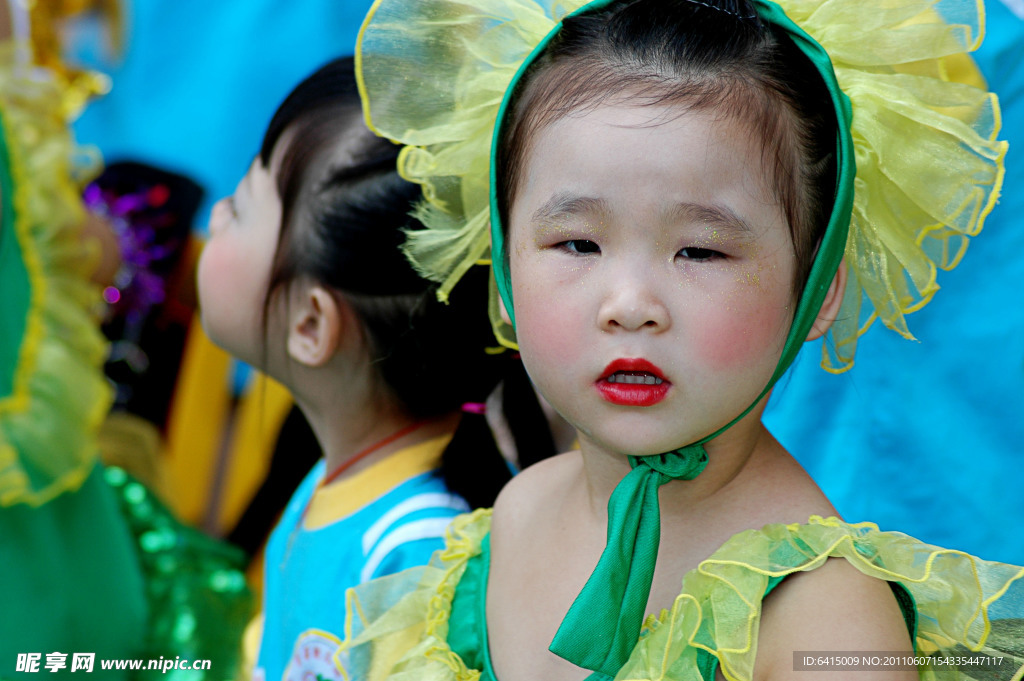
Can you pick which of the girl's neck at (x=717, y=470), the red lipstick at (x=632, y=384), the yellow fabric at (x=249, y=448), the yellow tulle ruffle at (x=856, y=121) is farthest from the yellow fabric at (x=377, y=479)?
→ the yellow fabric at (x=249, y=448)

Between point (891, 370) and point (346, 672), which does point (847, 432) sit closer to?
point (891, 370)

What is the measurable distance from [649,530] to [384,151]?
67cm

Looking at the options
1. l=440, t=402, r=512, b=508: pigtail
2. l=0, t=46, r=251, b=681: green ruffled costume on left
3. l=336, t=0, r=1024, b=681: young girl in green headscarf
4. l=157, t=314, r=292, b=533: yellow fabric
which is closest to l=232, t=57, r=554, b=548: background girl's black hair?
l=440, t=402, r=512, b=508: pigtail

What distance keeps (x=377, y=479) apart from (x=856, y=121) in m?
0.74

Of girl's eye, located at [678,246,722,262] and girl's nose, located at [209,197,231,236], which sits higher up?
girl's eye, located at [678,246,722,262]

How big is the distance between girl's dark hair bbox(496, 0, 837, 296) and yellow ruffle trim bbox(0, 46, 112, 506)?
110cm

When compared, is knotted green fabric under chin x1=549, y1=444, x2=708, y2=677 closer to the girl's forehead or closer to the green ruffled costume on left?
the girl's forehead

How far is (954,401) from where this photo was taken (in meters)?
1.29

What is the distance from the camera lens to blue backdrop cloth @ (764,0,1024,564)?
124 centimetres

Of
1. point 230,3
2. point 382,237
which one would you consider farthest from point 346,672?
point 230,3

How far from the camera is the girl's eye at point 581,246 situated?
83cm

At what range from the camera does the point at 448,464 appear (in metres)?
1.29

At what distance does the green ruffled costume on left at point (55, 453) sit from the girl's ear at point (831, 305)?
123 centimetres

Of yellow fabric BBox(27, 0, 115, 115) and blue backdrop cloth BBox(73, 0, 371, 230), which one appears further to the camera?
blue backdrop cloth BBox(73, 0, 371, 230)
